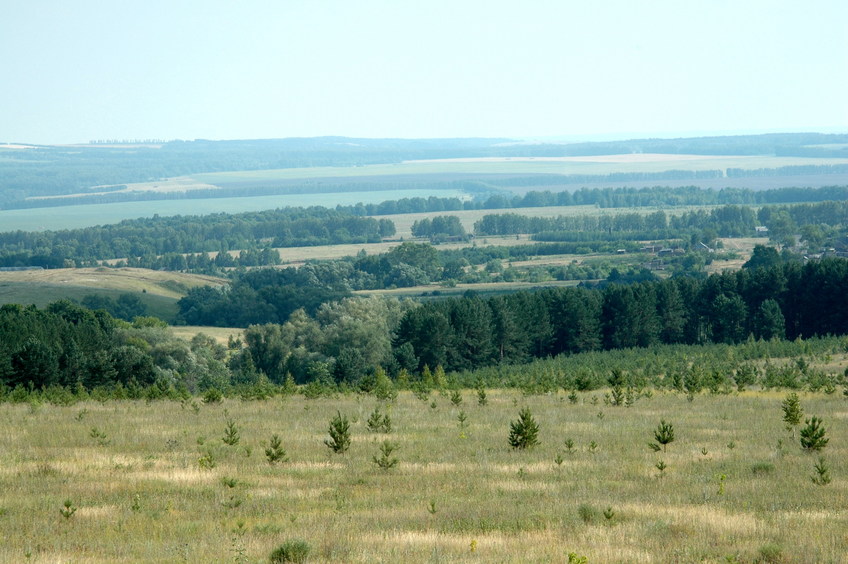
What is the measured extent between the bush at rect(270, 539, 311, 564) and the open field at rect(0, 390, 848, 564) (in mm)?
301

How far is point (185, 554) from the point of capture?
18031 millimetres

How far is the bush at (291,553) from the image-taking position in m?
17.6

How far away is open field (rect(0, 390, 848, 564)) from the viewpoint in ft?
61.3

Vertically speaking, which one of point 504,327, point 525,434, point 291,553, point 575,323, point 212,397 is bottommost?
point 575,323

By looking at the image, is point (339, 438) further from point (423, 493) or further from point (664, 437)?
point (664, 437)

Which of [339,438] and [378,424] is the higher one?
[339,438]

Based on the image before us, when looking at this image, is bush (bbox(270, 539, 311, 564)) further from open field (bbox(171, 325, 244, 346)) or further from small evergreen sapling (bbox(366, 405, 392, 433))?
open field (bbox(171, 325, 244, 346))

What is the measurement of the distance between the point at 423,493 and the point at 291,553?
703 cm

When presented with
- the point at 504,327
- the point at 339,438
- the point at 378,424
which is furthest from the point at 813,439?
the point at 504,327

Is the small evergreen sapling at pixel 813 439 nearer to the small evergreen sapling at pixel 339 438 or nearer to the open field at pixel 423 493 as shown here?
the open field at pixel 423 493

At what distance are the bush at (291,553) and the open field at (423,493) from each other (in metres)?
0.30

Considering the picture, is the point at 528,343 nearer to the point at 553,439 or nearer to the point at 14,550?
the point at 553,439

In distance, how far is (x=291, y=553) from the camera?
1766 centimetres

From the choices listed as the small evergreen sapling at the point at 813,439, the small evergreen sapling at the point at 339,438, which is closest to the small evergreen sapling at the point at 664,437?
the small evergreen sapling at the point at 813,439
